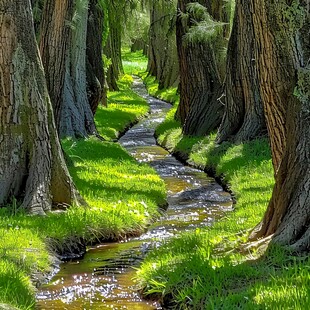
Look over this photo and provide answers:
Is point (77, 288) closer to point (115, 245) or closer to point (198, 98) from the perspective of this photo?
point (115, 245)

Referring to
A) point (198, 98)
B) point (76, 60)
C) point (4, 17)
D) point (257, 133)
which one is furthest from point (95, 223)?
point (198, 98)

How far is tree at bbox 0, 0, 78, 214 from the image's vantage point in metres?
8.80

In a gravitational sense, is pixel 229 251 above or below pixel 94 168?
above

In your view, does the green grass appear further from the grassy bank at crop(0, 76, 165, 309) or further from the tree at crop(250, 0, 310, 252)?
the tree at crop(250, 0, 310, 252)

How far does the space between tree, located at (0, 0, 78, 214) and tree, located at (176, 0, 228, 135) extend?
10.0m

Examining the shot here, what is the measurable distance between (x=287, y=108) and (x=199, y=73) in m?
12.7

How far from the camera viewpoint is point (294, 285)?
534cm

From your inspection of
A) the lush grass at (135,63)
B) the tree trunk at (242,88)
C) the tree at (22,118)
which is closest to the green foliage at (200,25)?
the tree trunk at (242,88)

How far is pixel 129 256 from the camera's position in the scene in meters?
8.18

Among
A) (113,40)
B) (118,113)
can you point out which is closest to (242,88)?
(118,113)

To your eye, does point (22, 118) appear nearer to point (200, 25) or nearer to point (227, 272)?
point (227, 272)

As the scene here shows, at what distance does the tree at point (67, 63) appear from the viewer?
39.1 ft

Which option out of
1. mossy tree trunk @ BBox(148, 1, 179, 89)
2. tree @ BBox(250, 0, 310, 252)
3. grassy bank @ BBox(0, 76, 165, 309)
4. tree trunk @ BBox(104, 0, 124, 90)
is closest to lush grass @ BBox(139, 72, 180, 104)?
mossy tree trunk @ BBox(148, 1, 179, 89)

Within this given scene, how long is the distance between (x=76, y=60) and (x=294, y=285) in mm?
12631
